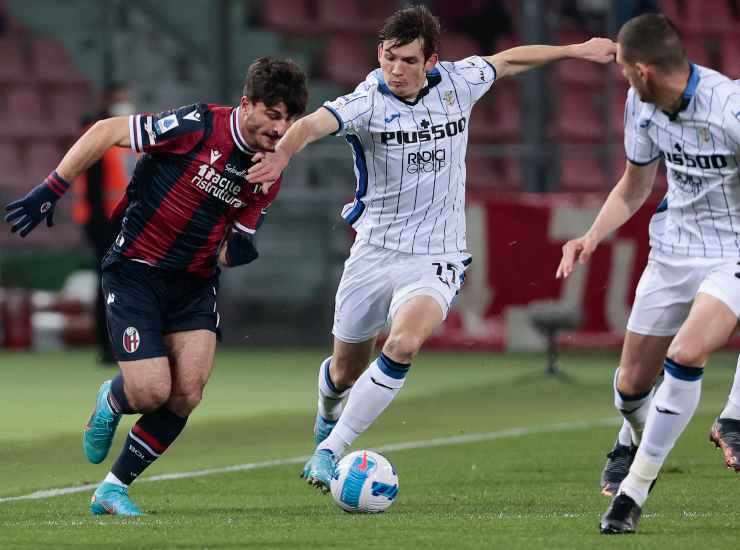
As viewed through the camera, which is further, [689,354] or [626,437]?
[626,437]

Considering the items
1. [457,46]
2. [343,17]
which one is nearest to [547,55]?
[457,46]

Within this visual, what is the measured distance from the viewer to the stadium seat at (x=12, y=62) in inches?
809

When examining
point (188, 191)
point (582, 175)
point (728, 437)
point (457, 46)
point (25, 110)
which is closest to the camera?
point (188, 191)

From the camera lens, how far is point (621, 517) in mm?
5852

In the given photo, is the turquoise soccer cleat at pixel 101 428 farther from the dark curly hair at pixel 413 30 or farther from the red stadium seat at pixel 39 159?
the red stadium seat at pixel 39 159

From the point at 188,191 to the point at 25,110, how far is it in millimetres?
14034

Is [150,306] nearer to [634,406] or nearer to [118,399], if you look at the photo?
[118,399]

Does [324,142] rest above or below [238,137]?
below

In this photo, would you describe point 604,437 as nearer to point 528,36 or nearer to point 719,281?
point 719,281

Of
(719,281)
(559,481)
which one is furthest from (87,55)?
(719,281)

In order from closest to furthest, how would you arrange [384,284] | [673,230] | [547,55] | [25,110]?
[673,230]
[384,284]
[547,55]
[25,110]

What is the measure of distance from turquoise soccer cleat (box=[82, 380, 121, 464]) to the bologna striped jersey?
637mm

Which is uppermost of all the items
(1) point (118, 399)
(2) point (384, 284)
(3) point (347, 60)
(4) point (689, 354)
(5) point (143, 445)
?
(4) point (689, 354)

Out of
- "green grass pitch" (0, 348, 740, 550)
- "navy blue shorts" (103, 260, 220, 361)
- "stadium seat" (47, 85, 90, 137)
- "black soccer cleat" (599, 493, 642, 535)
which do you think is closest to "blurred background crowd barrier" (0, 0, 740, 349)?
"stadium seat" (47, 85, 90, 137)
